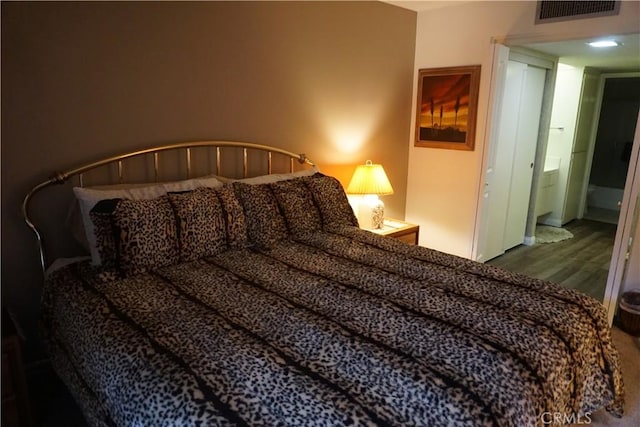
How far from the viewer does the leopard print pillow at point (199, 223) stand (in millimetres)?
2111

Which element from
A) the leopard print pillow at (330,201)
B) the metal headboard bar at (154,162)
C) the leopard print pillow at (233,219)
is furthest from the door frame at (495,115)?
the leopard print pillow at (233,219)

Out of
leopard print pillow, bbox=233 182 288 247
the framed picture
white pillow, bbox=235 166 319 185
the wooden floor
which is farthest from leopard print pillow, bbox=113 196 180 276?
the wooden floor

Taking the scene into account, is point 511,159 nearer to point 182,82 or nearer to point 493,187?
point 493,187

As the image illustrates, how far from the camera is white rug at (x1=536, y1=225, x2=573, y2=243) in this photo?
5009 mm

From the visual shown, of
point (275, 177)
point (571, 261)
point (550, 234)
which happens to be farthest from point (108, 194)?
point (550, 234)

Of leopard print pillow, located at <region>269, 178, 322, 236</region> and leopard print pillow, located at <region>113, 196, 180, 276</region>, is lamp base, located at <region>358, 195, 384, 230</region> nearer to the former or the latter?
leopard print pillow, located at <region>269, 178, 322, 236</region>

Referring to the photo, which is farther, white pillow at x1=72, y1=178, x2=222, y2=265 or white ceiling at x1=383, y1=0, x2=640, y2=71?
white ceiling at x1=383, y1=0, x2=640, y2=71

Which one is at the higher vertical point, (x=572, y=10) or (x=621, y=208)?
(x=572, y=10)

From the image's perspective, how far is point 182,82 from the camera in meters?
2.49

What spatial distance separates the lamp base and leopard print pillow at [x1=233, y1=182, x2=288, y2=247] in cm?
105

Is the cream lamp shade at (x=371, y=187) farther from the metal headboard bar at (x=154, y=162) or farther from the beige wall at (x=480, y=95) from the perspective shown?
the beige wall at (x=480, y=95)

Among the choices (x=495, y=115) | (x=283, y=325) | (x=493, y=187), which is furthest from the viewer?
(x=493, y=187)

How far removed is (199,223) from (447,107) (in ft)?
8.19

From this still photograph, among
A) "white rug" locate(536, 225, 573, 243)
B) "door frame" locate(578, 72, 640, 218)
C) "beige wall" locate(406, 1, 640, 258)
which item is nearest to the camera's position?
"beige wall" locate(406, 1, 640, 258)
